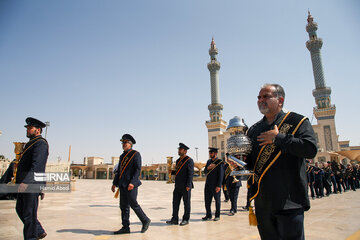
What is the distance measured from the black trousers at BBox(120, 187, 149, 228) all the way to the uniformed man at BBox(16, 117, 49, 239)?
1.29 m

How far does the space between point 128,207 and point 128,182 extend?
1.53 feet

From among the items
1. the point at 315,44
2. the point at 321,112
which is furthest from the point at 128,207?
the point at 315,44

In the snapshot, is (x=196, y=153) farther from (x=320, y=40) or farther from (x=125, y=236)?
(x=125, y=236)

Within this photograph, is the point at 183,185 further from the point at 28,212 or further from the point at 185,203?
the point at 28,212

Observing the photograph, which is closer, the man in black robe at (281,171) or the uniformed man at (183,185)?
the man in black robe at (281,171)

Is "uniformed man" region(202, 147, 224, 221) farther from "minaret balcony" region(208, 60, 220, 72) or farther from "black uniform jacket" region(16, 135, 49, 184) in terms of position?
"minaret balcony" region(208, 60, 220, 72)

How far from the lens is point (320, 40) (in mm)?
46500

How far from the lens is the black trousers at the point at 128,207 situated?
4.18m

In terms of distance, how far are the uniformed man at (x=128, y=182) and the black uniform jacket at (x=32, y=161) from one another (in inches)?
56.4

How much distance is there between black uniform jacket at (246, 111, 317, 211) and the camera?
5.61 ft

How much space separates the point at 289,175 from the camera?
1822mm

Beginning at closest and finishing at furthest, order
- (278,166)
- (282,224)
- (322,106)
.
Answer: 1. (282,224)
2. (278,166)
3. (322,106)

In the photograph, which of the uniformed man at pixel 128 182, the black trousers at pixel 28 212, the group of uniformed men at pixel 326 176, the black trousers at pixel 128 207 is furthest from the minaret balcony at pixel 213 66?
the black trousers at pixel 28 212

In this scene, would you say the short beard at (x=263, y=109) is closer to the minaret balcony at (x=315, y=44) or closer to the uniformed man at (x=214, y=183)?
the uniformed man at (x=214, y=183)
